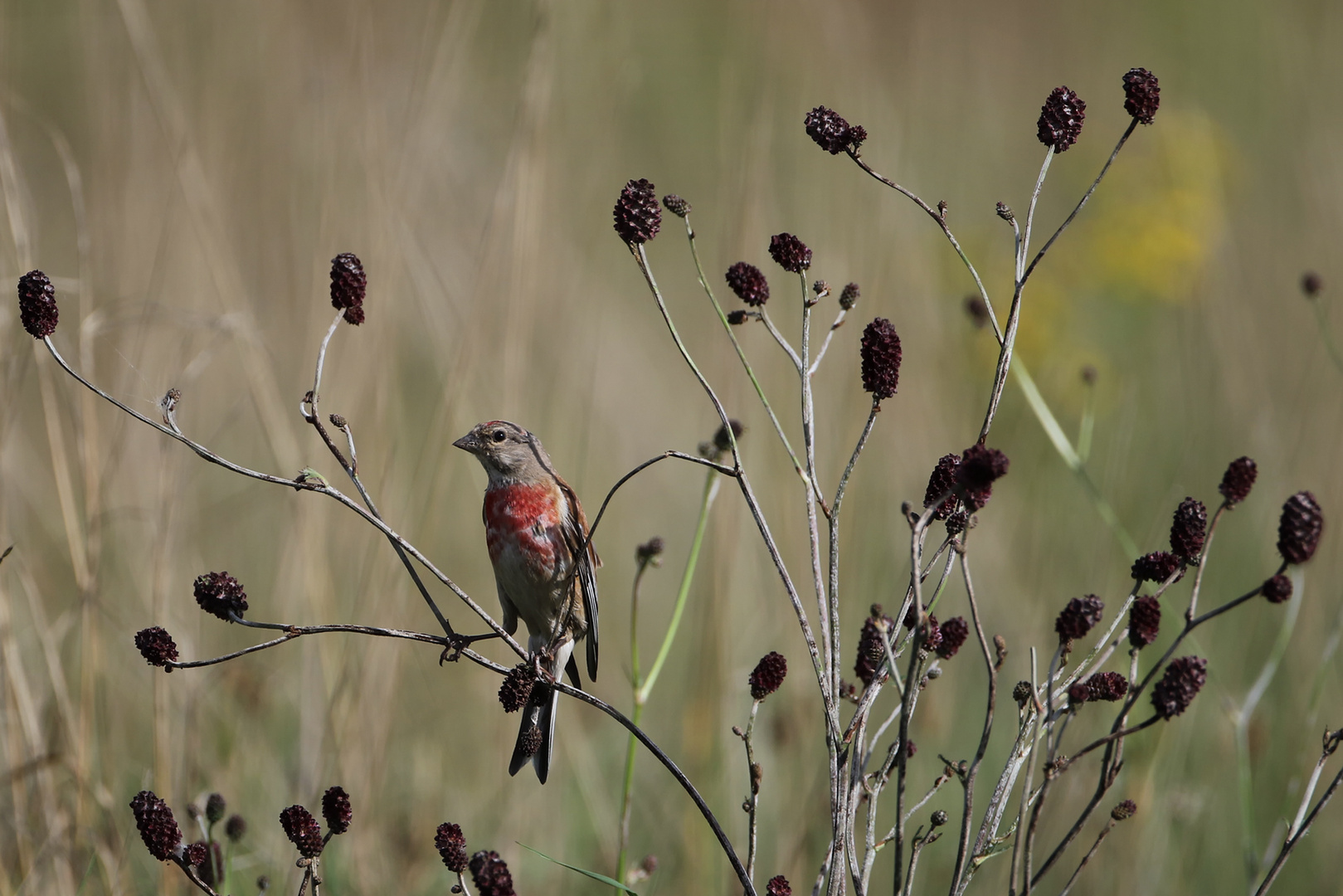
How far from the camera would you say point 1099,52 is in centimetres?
816

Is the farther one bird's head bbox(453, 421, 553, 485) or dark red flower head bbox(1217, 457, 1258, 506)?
bird's head bbox(453, 421, 553, 485)

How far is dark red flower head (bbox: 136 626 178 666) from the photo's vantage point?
1.54m

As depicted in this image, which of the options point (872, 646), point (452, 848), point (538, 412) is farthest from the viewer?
point (538, 412)

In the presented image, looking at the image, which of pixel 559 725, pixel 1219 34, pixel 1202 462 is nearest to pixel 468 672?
pixel 559 725

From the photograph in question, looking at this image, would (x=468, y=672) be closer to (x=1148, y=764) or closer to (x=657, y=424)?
(x=657, y=424)

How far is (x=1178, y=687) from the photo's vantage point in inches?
60.8

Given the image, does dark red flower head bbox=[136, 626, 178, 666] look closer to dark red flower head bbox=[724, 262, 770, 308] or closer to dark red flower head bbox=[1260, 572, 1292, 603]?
dark red flower head bbox=[724, 262, 770, 308]

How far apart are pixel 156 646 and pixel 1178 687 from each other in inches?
53.3

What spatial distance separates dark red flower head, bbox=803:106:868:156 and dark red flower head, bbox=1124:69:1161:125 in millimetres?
385

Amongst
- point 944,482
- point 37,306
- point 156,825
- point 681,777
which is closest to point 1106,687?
point 944,482

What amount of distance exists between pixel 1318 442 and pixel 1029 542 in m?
1.42

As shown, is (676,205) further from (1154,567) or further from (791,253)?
(1154,567)

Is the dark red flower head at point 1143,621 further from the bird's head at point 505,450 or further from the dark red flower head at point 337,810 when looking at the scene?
the bird's head at point 505,450

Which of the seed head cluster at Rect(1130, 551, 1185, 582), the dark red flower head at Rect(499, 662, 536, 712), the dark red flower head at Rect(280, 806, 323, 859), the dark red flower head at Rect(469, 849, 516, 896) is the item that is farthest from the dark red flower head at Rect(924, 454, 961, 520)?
the dark red flower head at Rect(280, 806, 323, 859)
